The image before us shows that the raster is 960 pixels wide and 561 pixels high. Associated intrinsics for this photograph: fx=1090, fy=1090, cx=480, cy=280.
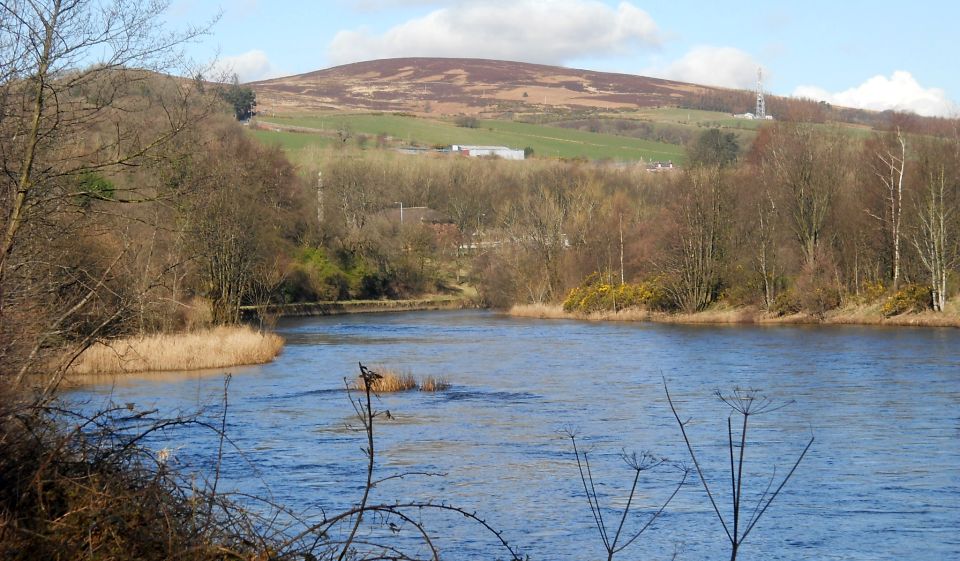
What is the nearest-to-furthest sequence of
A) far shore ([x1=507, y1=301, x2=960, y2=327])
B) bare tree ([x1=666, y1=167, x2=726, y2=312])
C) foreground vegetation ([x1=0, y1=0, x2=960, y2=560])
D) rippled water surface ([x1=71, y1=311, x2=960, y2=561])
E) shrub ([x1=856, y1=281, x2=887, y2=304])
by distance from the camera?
1. foreground vegetation ([x1=0, y1=0, x2=960, y2=560])
2. rippled water surface ([x1=71, y1=311, x2=960, y2=561])
3. far shore ([x1=507, y1=301, x2=960, y2=327])
4. shrub ([x1=856, y1=281, x2=887, y2=304])
5. bare tree ([x1=666, y1=167, x2=726, y2=312])

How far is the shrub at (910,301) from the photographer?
151ft

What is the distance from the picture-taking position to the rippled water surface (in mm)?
13555

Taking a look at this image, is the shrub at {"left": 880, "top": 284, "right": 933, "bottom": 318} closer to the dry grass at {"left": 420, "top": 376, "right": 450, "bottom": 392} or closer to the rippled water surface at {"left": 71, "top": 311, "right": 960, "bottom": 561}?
the rippled water surface at {"left": 71, "top": 311, "right": 960, "bottom": 561}

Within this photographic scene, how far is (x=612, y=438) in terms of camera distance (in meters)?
19.7

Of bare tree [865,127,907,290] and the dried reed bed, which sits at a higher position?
bare tree [865,127,907,290]

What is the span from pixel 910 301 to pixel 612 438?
3052 centimetres

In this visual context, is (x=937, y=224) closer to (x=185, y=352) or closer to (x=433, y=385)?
(x=433, y=385)

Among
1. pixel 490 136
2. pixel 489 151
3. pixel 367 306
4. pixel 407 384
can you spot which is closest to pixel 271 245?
pixel 367 306

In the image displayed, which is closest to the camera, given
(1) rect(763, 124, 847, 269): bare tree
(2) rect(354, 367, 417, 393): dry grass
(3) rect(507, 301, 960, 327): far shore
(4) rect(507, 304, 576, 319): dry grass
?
(2) rect(354, 367, 417, 393): dry grass

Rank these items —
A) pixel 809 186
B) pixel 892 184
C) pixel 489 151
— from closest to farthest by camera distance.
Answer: pixel 892 184, pixel 809 186, pixel 489 151

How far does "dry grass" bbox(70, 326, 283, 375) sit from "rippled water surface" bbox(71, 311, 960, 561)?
898mm

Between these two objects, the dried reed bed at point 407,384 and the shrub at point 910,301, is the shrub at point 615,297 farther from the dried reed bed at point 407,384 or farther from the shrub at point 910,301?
the dried reed bed at point 407,384

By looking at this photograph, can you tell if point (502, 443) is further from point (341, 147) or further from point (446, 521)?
point (341, 147)

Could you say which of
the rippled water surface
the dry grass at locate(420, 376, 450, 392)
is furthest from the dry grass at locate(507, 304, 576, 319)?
the dry grass at locate(420, 376, 450, 392)
